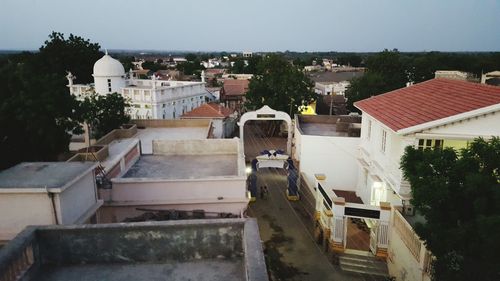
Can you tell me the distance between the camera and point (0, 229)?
327 inches

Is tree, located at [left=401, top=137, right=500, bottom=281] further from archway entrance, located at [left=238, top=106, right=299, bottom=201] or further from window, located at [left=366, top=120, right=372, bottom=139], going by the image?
archway entrance, located at [left=238, top=106, right=299, bottom=201]

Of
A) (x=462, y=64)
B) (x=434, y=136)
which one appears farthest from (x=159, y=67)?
(x=434, y=136)

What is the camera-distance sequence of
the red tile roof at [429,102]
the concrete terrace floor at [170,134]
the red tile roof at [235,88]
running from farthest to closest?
1. the red tile roof at [235,88]
2. the concrete terrace floor at [170,134]
3. the red tile roof at [429,102]

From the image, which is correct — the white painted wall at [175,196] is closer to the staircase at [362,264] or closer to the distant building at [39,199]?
the distant building at [39,199]

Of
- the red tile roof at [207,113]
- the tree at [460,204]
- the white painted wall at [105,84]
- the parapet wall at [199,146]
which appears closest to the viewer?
the tree at [460,204]

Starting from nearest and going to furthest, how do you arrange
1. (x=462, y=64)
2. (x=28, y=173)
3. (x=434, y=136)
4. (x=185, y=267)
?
(x=185, y=267)
(x=28, y=173)
(x=434, y=136)
(x=462, y=64)

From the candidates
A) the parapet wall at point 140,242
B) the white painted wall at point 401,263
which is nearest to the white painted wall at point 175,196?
the white painted wall at point 401,263

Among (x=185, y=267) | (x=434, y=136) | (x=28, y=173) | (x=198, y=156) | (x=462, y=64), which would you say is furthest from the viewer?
(x=462, y=64)

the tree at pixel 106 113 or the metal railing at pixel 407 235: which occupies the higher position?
the tree at pixel 106 113

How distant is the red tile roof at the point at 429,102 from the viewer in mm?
13336

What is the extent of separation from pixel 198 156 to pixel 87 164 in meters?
6.87

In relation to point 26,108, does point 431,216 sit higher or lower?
lower

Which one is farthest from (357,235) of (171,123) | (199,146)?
(171,123)

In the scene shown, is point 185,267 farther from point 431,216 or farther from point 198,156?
point 198,156
